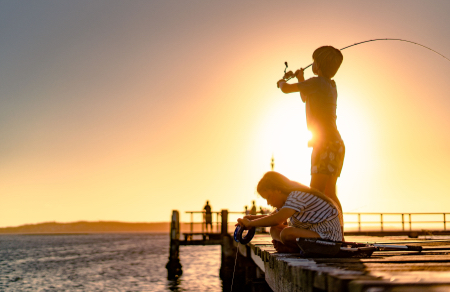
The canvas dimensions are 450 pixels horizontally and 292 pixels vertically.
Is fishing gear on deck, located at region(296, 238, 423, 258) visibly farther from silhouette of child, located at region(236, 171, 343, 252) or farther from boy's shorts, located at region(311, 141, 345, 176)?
boy's shorts, located at region(311, 141, 345, 176)

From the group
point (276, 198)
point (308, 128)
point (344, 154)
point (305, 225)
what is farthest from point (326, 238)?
point (308, 128)

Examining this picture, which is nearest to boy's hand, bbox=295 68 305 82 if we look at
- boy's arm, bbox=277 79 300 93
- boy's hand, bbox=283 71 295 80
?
boy's hand, bbox=283 71 295 80

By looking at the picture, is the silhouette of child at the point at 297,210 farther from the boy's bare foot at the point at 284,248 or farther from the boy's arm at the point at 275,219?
the boy's bare foot at the point at 284,248

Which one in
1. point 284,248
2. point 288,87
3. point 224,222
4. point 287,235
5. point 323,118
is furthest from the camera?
point 224,222

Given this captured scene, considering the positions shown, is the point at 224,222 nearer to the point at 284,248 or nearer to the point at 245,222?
the point at 284,248

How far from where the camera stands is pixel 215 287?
20859 millimetres

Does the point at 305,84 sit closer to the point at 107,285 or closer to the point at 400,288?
the point at 400,288

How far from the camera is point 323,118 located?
444 centimetres

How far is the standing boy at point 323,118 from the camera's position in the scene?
425 cm

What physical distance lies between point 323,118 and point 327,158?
45 cm

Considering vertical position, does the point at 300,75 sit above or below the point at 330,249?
above

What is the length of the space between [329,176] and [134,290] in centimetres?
1834

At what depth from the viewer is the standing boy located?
4.25 m

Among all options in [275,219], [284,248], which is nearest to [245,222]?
[275,219]
